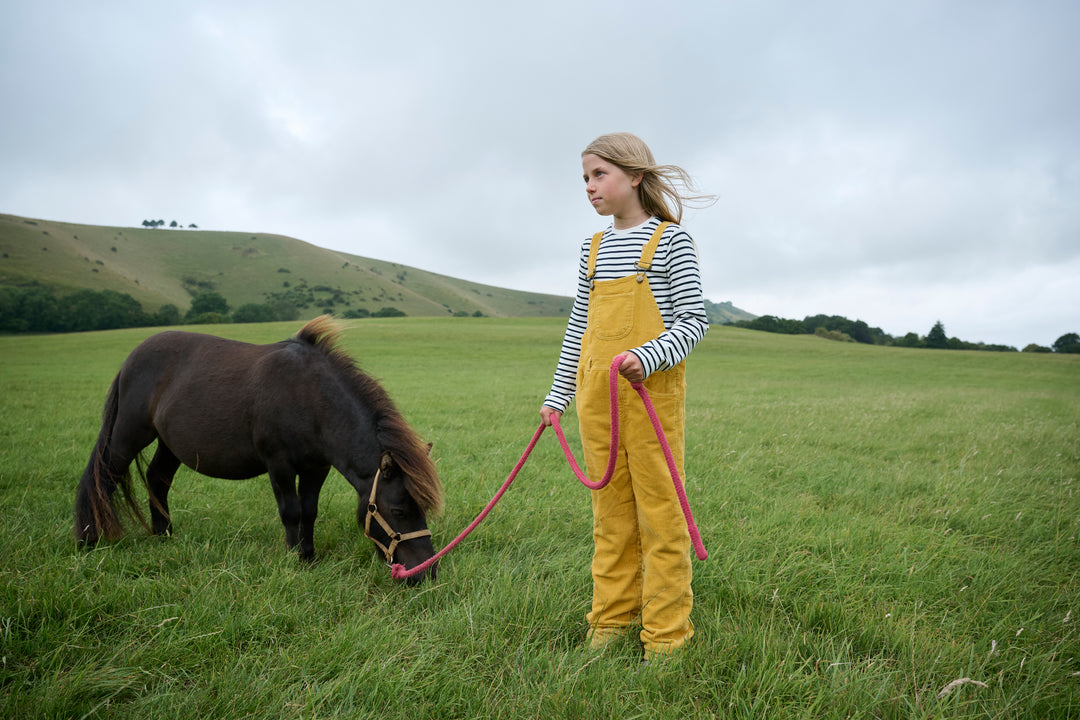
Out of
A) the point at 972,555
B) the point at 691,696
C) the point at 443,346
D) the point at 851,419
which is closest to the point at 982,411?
the point at 851,419

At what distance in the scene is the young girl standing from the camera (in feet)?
8.57

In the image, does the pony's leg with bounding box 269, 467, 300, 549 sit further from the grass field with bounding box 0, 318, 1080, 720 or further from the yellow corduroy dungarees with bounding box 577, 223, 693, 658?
the yellow corduroy dungarees with bounding box 577, 223, 693, 658

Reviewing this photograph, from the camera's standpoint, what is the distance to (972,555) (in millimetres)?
3857

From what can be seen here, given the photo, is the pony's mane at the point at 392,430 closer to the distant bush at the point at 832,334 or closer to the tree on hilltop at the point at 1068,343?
the distant bush at the point at 832,334

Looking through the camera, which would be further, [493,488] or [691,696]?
[493,488]

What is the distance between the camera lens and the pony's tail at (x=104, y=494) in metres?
3.92

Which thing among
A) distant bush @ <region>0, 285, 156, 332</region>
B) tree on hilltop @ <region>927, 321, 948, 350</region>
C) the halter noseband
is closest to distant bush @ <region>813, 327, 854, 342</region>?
tree on hilltop @ <region>927, 321, 948, 350</region>

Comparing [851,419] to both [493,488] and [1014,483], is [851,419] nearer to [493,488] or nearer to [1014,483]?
[1014,483]

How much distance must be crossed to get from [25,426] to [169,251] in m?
150

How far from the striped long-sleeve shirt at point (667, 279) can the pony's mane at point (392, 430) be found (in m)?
1.03

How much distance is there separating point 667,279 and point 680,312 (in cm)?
19

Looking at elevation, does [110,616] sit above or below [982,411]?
below

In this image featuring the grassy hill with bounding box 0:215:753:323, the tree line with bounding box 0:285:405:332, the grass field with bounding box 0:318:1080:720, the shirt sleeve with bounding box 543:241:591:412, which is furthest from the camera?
the grassy hill with bounding box 0:215:753:323

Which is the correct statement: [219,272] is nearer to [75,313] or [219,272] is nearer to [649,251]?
[75,313]
